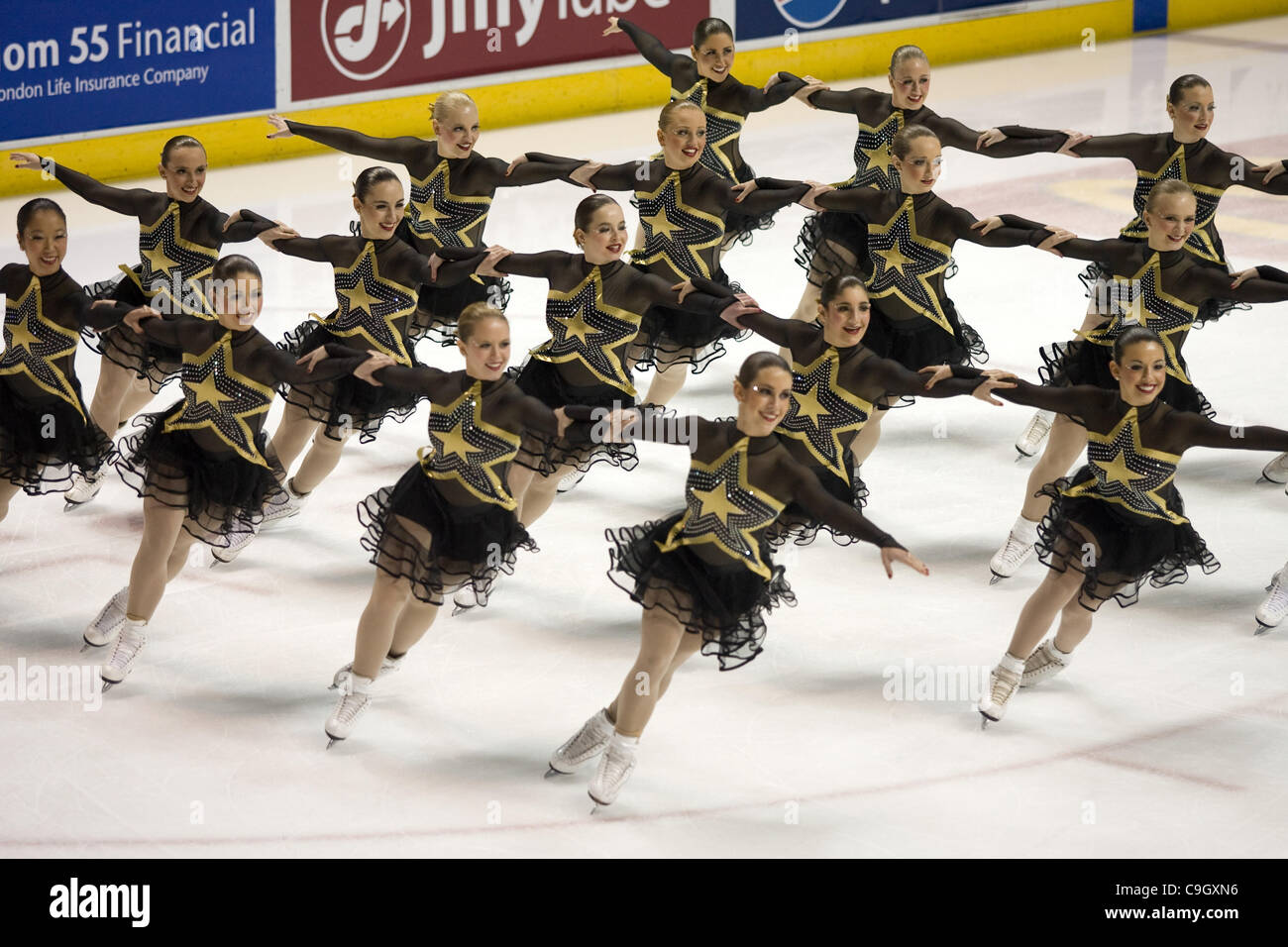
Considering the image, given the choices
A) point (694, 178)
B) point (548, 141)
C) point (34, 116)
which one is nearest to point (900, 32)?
point (548, 141)

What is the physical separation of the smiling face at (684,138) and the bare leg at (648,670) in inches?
112

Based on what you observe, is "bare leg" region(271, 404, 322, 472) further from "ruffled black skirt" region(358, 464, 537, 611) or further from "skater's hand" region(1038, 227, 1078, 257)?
"skater's hand" region(1038, 227, 1078, 257)

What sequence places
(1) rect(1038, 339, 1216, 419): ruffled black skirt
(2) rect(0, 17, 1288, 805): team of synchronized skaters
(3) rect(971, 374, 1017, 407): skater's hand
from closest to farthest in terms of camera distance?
(2) rect(0, 17, 1288, 805): team of synchronized skaters
(3) rect(971, 374, 1017, 407): skater's hand
(1) rect(1038, 339, 1216, 419): ruffled black skirt

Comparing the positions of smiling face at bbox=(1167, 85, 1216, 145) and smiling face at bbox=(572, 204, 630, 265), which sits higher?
smiling face at bbox=(1167, 85, 1216, 145)

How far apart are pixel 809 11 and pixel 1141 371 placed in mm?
9502

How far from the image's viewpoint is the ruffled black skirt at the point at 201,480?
20.5ft

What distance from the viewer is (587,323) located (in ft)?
23.1

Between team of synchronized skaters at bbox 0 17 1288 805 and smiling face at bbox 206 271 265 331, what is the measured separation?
1 cm

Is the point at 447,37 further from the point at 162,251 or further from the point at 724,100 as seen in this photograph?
the point at 162,251

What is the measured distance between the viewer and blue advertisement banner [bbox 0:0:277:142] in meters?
11.4

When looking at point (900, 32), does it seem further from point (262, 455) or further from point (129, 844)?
point (129, 844)

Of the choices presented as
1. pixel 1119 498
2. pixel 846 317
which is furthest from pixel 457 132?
pixel 1119 498

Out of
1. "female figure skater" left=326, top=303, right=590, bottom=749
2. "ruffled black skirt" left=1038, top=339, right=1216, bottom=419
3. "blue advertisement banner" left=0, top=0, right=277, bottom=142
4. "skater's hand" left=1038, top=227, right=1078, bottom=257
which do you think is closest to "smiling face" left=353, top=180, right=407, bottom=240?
"female figure skater" left=326, top=303, right=590, bottom=749

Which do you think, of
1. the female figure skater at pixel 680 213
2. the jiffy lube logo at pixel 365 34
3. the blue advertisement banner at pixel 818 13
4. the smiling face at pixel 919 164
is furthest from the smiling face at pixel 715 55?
the blue advertisement banner at pixel 818 13
